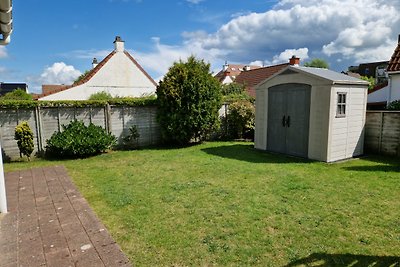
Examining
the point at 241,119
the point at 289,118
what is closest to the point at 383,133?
the point at 289,118

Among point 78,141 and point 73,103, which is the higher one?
point 73,103

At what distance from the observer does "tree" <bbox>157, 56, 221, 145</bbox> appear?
10.7 m

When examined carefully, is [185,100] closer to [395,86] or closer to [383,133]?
[383,133]

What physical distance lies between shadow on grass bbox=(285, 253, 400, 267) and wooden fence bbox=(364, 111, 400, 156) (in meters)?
6.82

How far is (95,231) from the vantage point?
3.67 meters

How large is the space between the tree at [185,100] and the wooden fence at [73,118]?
660mm

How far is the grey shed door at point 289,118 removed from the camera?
26.4 ft

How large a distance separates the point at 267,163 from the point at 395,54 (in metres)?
8.86

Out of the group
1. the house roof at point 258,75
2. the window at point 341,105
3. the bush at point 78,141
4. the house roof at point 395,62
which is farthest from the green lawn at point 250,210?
the house roof at point 258,75

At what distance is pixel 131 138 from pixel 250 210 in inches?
297

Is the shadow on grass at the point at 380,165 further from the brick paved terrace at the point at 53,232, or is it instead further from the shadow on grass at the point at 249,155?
the brick paved terrace at the point at 53,232

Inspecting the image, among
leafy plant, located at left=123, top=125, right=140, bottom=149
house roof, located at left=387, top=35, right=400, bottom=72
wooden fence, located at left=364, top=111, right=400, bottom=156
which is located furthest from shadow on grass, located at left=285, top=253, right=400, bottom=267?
house roof, located at left=387, top=35, right=400, bottom=72

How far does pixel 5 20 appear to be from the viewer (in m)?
3.79

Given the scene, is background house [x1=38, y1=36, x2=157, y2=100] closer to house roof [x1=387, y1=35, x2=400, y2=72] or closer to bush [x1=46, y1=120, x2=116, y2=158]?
bush [x1=46, y1=120, x2=116, y2=158]
